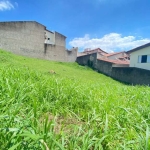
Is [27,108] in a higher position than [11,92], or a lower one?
lower

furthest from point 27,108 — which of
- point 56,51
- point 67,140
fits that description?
point 56,51

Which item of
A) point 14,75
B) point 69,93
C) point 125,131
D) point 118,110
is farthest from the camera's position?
point 14,75

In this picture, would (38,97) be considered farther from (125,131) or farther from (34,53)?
(34,53)

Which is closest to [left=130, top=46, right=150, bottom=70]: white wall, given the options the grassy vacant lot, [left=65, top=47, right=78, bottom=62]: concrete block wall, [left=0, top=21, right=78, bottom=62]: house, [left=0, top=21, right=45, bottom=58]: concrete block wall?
[left=65, top=47, right=78, bottom=62]: concrete block wall

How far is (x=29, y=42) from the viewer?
1930cm

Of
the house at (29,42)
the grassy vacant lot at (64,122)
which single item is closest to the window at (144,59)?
the house at (29,42)

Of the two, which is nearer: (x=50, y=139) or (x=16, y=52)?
(x=50, y=139)

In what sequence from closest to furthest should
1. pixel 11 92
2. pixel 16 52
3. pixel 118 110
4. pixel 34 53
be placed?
pixel 11 92, pixel 118 110, pixel 16 52, pixel 34 53

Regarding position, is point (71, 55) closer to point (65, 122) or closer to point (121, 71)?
point (121, 71)

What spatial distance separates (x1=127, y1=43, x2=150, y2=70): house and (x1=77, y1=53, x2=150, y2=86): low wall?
2.30m

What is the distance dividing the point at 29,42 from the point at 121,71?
14.5 meters

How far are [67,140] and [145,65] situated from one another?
1833 cm

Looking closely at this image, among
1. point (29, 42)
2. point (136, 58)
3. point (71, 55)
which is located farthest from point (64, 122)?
point (71, 55)

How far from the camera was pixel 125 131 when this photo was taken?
5.37ft
